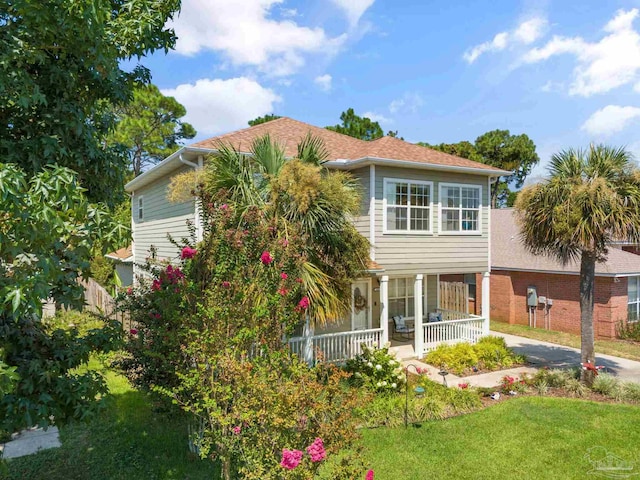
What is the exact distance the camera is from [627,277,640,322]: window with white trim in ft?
54.1

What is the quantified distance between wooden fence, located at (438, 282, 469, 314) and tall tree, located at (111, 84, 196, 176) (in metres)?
24.4

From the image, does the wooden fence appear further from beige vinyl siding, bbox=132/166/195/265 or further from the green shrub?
beige vinyl siding, bbox=132/166/195/265

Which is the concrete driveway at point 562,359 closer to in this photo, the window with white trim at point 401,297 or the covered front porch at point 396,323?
the covered front porch at point 396,323

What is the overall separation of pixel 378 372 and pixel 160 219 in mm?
9648

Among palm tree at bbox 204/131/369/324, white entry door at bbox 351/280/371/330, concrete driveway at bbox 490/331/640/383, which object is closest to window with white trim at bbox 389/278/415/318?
white entry door at bbox 351/280/371/330

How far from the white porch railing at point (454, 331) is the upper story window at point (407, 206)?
3.32m

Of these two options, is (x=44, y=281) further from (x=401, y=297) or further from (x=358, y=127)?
(x=358, y=127)

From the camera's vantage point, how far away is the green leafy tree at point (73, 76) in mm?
3100

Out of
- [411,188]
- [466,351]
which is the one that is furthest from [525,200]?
[466,351]

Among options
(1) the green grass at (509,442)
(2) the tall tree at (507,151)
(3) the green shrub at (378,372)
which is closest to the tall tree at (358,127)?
(2) the tall tree at (507,151)

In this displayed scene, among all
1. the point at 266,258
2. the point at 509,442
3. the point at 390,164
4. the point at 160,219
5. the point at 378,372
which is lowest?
the point at 509,442

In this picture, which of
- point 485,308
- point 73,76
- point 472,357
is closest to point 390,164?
point 472,357

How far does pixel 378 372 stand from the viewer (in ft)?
29.9

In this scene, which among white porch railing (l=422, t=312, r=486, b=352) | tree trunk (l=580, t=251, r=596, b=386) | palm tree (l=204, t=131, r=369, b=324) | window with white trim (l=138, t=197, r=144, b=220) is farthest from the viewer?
window with white trim (l=138, t=197, r=144, b=220)
